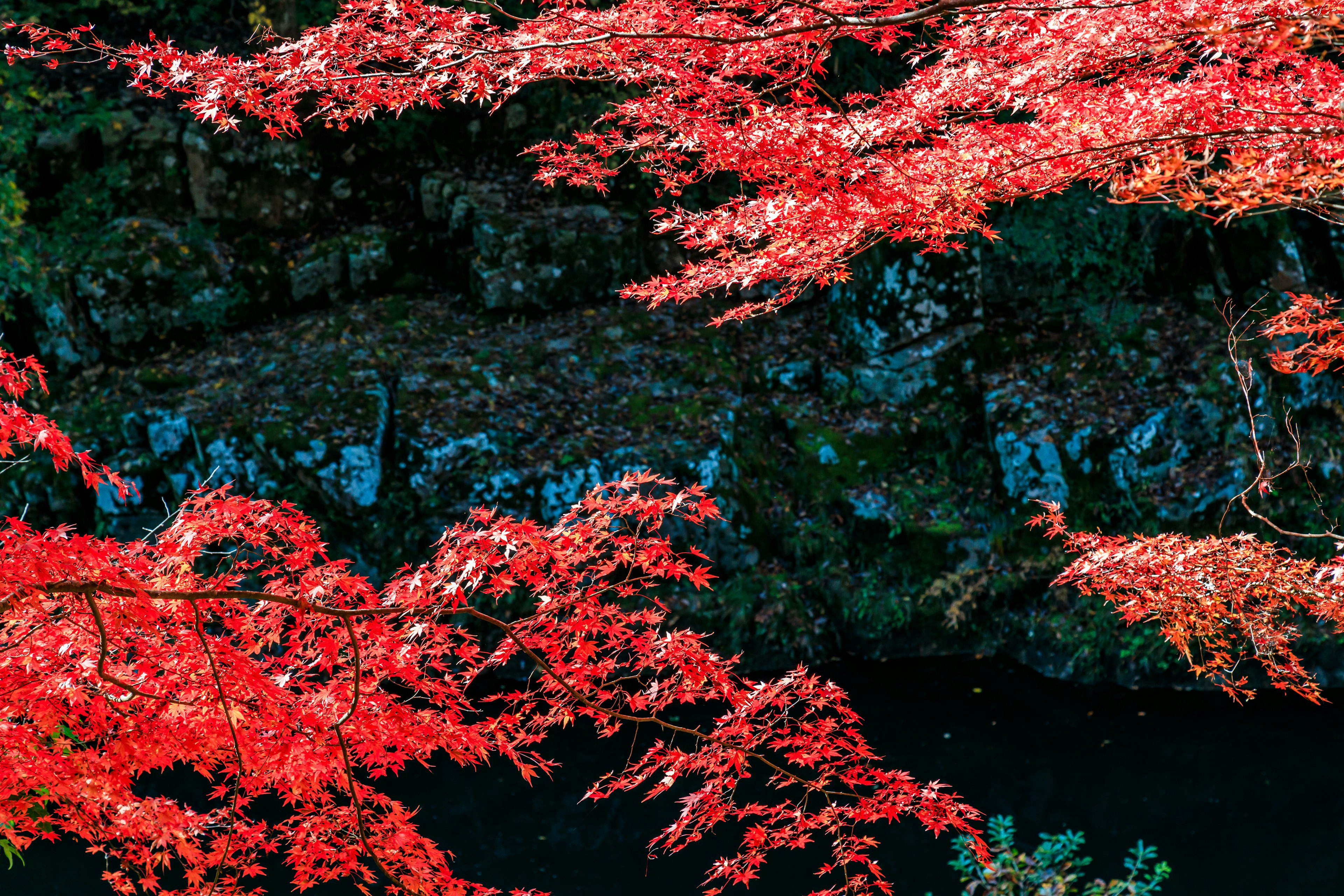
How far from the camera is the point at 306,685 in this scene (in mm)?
3137

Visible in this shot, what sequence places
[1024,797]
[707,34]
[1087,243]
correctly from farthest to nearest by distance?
[1087,243], [1024,797], [707,34]

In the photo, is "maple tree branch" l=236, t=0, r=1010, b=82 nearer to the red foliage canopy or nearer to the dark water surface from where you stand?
the red foliage canopy

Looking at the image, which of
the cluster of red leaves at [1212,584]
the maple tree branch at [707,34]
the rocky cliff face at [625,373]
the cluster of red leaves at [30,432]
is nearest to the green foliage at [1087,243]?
the rocky cliff face at [625,373]

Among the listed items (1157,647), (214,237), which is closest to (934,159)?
(1157,647)

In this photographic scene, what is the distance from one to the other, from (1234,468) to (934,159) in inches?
225

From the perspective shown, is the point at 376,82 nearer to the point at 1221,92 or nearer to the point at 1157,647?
the point at 1221,92

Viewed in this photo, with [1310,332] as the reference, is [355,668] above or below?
above

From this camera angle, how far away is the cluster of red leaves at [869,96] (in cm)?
273

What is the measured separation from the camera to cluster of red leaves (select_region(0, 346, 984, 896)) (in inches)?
102

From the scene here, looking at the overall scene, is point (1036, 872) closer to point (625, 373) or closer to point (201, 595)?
point (201, 595)

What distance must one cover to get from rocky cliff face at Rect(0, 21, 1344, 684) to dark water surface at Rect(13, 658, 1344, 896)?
574 millimetres

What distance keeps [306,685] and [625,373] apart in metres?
6.25

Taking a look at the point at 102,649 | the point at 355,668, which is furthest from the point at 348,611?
the point at 102,649

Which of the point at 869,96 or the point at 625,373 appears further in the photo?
the point at 625,373
